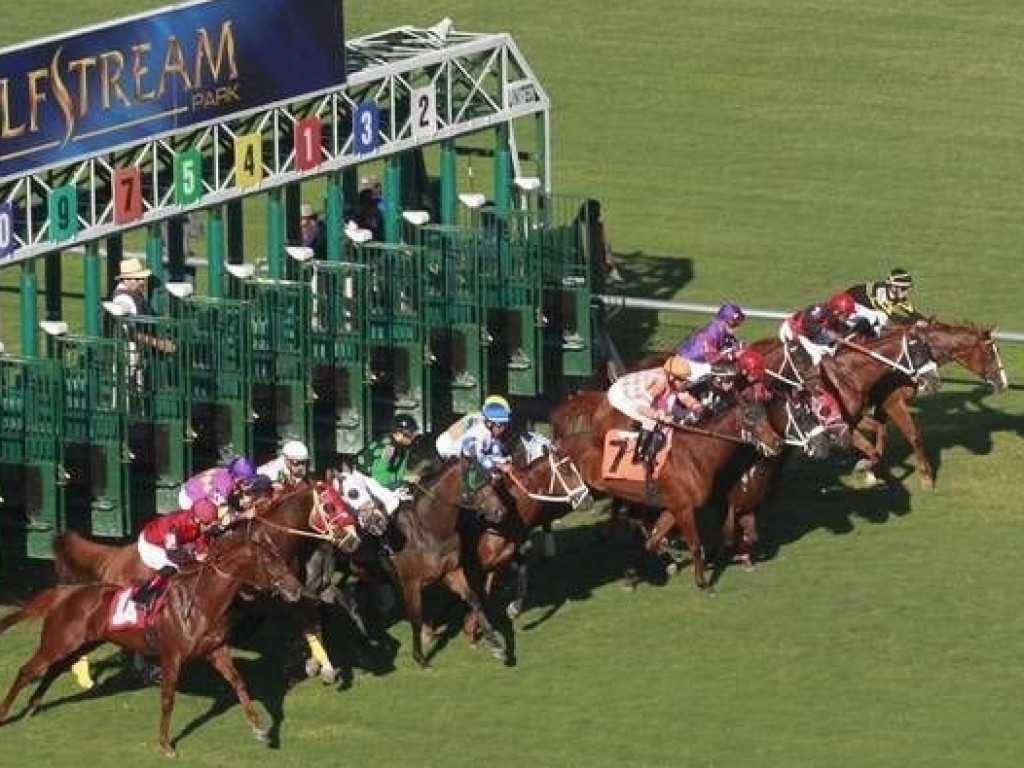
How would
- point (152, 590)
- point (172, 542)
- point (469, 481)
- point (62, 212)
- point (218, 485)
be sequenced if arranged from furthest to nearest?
point (62, 212), point (469, 481), point (218, 485), point (172, 542), point (152, 590)

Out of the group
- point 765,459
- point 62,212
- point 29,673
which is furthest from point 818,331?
point 29,673

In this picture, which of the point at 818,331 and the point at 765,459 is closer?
the point at 765,459

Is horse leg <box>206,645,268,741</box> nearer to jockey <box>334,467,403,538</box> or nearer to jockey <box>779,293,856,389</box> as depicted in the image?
jockey <box>334,467,403,538</box>

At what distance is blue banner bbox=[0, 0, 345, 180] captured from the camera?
88.2ft

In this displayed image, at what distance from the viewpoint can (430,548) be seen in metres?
26.6

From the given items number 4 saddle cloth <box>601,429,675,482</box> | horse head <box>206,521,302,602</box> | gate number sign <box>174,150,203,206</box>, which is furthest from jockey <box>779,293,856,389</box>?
horse head <box>206,521,302,602</box>

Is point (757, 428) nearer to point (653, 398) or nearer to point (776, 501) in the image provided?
point (653, 398)

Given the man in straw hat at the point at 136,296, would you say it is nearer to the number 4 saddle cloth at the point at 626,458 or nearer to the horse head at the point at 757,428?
the number 4 saddle cloth at the point at 626,458

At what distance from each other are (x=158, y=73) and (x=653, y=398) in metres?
4.15

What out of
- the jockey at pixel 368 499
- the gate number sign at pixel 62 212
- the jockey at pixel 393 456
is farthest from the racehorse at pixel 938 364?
the gate number sign at pixel 62 212

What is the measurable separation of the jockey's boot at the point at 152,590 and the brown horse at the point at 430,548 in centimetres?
199

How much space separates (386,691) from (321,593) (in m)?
0.77

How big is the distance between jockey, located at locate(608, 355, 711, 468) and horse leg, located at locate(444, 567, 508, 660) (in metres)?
1.98

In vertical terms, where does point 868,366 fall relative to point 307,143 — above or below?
below
